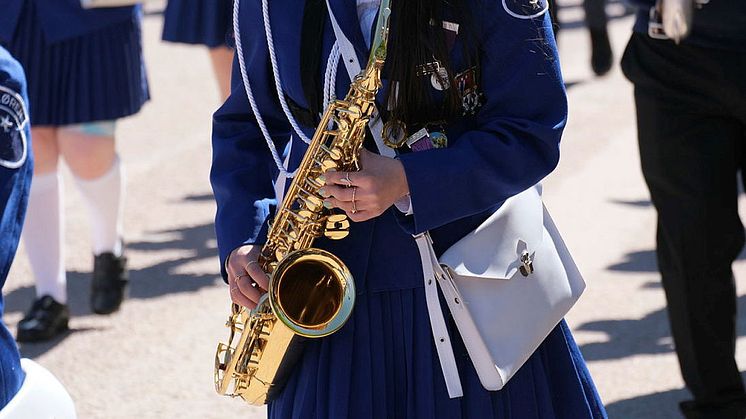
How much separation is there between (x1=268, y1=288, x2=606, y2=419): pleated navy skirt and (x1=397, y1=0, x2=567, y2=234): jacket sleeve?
0.60 feet

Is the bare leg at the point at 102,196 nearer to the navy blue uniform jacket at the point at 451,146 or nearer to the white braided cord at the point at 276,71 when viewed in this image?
the navy blue uniform jacket at the point at 451,146

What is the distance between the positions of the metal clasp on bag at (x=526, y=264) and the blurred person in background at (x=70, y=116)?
2958mm

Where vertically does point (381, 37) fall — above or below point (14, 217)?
above

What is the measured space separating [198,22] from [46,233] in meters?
1.14

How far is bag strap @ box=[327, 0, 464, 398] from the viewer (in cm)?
229

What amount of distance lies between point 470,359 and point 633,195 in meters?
4.64

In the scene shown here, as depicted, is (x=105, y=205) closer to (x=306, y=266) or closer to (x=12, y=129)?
(x=12, y=129)

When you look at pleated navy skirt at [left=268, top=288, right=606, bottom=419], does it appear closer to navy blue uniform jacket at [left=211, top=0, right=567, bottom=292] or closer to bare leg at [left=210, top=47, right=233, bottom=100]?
navy blue uniform jacket at [left=211, top=0, right=567, bottom=292]

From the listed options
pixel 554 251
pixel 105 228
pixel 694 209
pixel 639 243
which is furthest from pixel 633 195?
pixel 554 251

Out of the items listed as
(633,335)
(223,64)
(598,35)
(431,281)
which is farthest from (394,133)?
(598,35)

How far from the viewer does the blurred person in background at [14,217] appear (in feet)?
8.82

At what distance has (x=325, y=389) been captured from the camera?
2342 mm

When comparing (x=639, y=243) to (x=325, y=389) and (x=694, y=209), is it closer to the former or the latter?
(x=694, y=209)

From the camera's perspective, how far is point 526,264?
2373 mm
